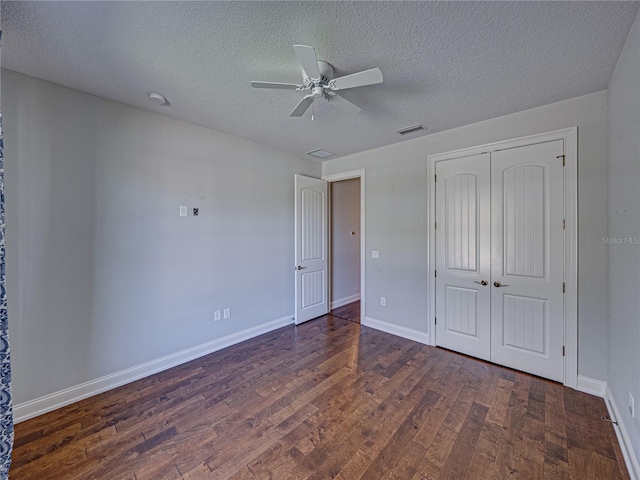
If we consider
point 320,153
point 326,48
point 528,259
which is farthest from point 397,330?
point 326,48

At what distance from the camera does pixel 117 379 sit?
7.75ft

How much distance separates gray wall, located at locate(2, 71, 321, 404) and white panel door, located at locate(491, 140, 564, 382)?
109 inches

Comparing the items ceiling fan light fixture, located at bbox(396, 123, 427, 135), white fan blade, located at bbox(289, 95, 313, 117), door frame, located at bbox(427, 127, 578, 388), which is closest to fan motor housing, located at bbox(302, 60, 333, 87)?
white fan blade, located at bbox(289, 95, 313, 117)

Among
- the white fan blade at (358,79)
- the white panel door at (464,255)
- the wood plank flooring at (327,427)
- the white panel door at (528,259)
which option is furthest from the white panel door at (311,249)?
the white panel door at (528,259)

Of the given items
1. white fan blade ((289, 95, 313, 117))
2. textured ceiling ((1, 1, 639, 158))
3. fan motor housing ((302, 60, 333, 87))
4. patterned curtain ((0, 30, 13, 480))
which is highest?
textured ceiling ((1, 1, 639, 158))

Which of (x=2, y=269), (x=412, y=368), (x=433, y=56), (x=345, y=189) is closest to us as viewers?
(x=2, y=269)

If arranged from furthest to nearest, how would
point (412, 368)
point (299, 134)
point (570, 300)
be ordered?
1. point (299, 134)
2. point (412, 368)
3. point (570, 300)

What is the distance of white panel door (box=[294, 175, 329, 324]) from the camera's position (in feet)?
12.6

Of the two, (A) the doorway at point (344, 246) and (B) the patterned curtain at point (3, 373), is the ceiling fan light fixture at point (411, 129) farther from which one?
(B) the patterned curtain at point (3, 373)

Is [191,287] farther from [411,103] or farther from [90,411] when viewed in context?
[411,103]

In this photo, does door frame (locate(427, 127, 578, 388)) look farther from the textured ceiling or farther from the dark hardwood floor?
the dark hardwood floor

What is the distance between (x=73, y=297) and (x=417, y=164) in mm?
3662

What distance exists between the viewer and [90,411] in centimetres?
204

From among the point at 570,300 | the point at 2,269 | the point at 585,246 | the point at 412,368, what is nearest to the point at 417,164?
the point at 585,246
